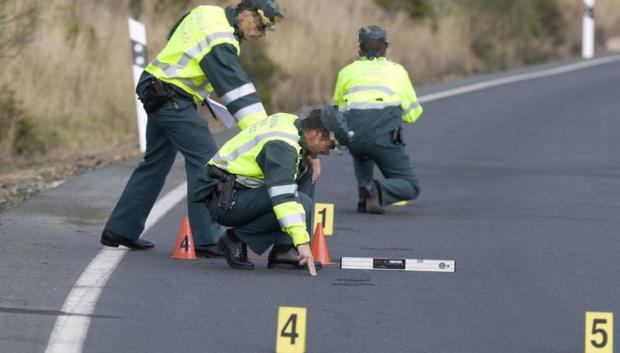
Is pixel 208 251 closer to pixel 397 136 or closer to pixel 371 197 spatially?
pixel 371 197

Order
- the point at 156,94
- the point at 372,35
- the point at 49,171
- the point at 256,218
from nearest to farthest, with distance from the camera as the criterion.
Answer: the point at 256,218 → the point at 156,94 → the point at 372,35 → the point at 49,171

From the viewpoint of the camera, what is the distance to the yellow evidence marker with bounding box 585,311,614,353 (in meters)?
7.58

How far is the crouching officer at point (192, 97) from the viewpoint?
1033cm

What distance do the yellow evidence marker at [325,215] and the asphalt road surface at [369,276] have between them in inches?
6.7

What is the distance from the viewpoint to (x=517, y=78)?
25.7 m

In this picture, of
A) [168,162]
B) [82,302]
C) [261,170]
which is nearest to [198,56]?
[261,170]

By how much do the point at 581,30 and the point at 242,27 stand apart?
71.8 feet

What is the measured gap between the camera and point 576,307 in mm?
9250

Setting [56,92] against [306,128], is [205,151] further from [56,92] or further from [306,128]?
[56,92]

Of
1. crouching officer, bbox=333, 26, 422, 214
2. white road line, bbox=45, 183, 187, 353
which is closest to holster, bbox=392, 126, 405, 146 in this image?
crouching officer, bbox=333, 26, 422, 214

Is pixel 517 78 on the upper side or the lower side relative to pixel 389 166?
upper

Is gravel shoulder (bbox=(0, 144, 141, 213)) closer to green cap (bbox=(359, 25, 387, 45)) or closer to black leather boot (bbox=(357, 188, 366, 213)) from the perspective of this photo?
black leather boot (bbox=(357, 188, 366, 213))

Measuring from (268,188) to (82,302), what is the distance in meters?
1.41

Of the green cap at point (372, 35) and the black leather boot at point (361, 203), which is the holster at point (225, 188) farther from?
the green cap at point (372, 35)
